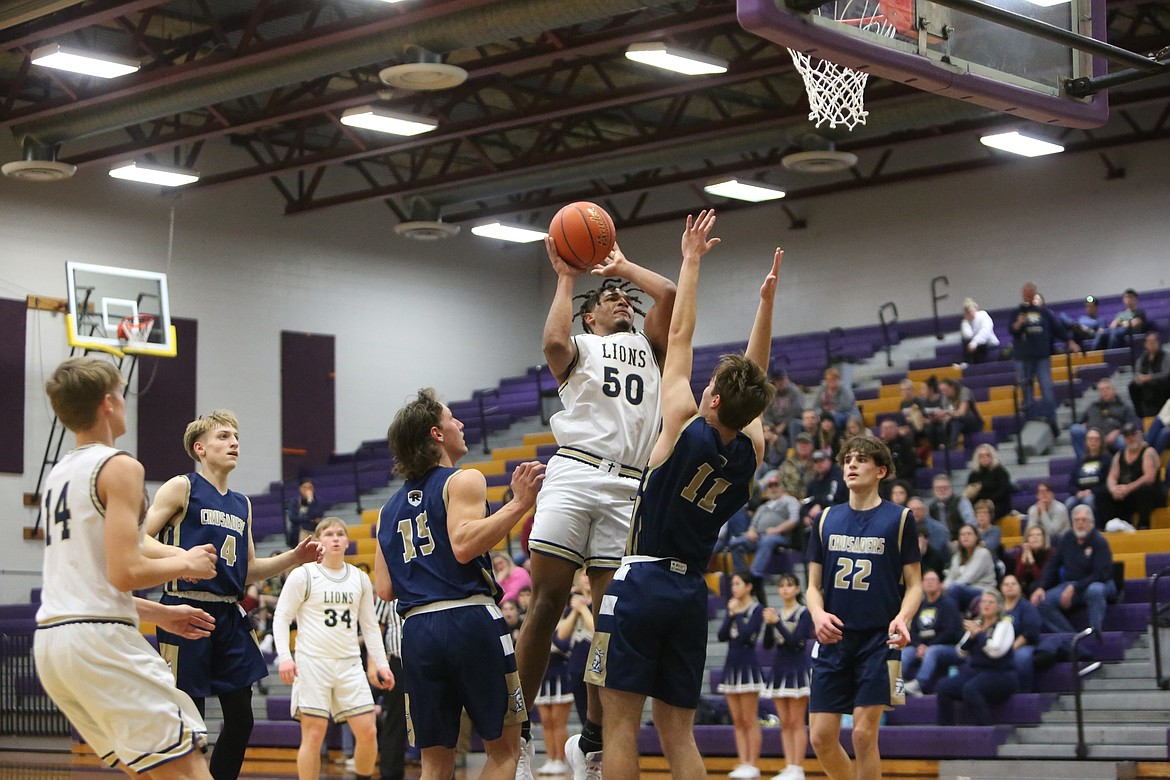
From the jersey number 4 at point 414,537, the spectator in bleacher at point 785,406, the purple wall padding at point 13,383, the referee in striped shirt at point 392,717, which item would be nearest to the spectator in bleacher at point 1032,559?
the spectator in bleacher at point 785,406

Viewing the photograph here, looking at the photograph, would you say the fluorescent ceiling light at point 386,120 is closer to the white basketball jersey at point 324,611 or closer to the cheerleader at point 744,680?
the cheerleader at point 744,680

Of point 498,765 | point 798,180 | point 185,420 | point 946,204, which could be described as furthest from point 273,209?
point 498,765

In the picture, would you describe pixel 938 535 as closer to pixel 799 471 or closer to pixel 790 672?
pixel 790 672

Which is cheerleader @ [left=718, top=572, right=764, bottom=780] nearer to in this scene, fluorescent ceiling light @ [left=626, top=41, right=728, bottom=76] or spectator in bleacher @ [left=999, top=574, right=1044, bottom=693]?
spectator in bleacher @ [left=999, top=574, right=1044, bottom=693]

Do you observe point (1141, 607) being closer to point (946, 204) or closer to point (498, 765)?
point (498, 765)

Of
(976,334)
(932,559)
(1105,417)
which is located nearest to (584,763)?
(932,559)

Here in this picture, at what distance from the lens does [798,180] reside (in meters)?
25.7

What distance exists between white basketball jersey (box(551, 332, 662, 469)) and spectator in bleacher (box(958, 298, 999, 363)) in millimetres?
14468

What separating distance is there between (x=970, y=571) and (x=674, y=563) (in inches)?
330

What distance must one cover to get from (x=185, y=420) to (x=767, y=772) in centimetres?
1282

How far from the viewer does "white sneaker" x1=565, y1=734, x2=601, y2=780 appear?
660 centimetres

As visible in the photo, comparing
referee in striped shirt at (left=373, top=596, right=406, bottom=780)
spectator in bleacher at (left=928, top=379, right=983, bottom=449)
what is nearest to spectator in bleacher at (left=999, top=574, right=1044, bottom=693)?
spectator in bleacher at (left=928, top=379, right=983, bottom=449)

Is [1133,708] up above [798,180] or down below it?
below

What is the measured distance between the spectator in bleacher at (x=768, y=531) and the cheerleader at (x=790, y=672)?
2617 millimetres
